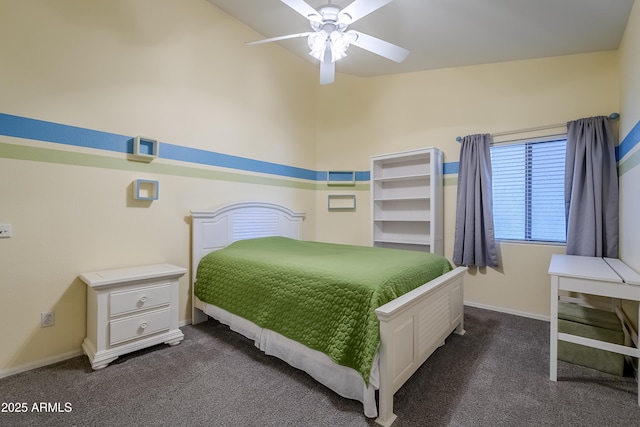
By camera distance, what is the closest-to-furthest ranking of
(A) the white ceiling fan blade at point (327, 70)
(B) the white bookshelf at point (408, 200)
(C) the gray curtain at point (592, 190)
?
(A) the white ceiling fan blade at point (327, 70), (C) the gray curtain at point (592, 190), (B) the white bookshelf at point (408, 200)

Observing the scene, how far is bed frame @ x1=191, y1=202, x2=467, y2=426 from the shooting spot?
4.86 feet

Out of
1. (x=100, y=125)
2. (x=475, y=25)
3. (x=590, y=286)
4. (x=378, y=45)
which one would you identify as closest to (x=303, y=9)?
(x=378, y=45)

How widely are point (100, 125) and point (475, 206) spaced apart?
378 centimetres

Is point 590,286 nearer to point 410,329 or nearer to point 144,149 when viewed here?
point 410,329

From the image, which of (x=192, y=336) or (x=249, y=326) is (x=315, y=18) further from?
(x=192, y=336)

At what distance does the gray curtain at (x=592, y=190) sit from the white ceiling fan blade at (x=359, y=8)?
2.32 m

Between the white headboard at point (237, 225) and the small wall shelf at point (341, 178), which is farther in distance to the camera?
the small wall shelf at point (341, 178)

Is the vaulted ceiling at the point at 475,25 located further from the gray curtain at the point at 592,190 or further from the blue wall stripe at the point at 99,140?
the blue wall stripe at the point at 99,140

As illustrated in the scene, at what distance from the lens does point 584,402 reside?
1.65m

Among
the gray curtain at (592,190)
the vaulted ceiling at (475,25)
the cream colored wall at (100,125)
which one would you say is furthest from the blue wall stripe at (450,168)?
the cream colored wall at (100,125)

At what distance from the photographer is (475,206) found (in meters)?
3.27

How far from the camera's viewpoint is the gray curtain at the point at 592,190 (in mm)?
2582

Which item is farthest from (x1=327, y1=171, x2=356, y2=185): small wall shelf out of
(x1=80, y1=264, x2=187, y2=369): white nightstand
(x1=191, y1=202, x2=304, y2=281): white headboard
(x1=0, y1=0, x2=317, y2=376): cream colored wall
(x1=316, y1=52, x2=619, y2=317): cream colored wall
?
(x1=80, y1=264, x2=187, y2=369): white nightstand

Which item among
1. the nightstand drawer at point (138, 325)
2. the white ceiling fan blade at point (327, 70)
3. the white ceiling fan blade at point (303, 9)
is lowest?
the nightstand drawer at point (138, 325)
